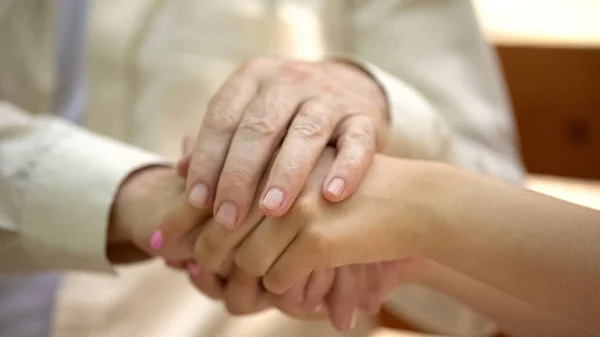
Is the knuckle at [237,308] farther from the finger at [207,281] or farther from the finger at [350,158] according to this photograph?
the finger at [350,158]

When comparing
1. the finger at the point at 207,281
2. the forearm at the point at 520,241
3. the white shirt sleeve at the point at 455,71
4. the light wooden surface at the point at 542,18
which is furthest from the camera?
the light wooden surface at the point at 542,18

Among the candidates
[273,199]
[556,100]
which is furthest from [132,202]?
[556,100]

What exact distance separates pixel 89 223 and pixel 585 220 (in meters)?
0.38

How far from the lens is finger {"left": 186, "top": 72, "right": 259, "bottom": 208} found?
1.72 feet

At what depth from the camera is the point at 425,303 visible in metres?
0.76

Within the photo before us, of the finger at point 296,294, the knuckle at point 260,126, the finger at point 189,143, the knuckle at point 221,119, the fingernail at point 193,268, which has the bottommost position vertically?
the fingernail at point 193,268

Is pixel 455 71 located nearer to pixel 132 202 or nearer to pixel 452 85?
pixel 452 85

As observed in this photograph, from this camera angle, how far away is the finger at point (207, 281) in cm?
58

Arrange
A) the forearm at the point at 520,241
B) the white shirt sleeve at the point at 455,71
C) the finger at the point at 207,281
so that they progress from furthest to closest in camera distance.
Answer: the white shirt sleeve at the point at 455,71 < the finger at the point at 207,281 < the forearm at the point at 520,241

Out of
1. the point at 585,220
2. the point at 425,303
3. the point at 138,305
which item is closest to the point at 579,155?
the point at 425,303

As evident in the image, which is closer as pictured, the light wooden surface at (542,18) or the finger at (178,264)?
the finger at (178,264)

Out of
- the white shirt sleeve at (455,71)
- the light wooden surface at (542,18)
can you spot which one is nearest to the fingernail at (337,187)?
the white shirt sleeve at (455,71)

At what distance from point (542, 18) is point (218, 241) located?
753mm

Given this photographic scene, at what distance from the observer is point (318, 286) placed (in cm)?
56
